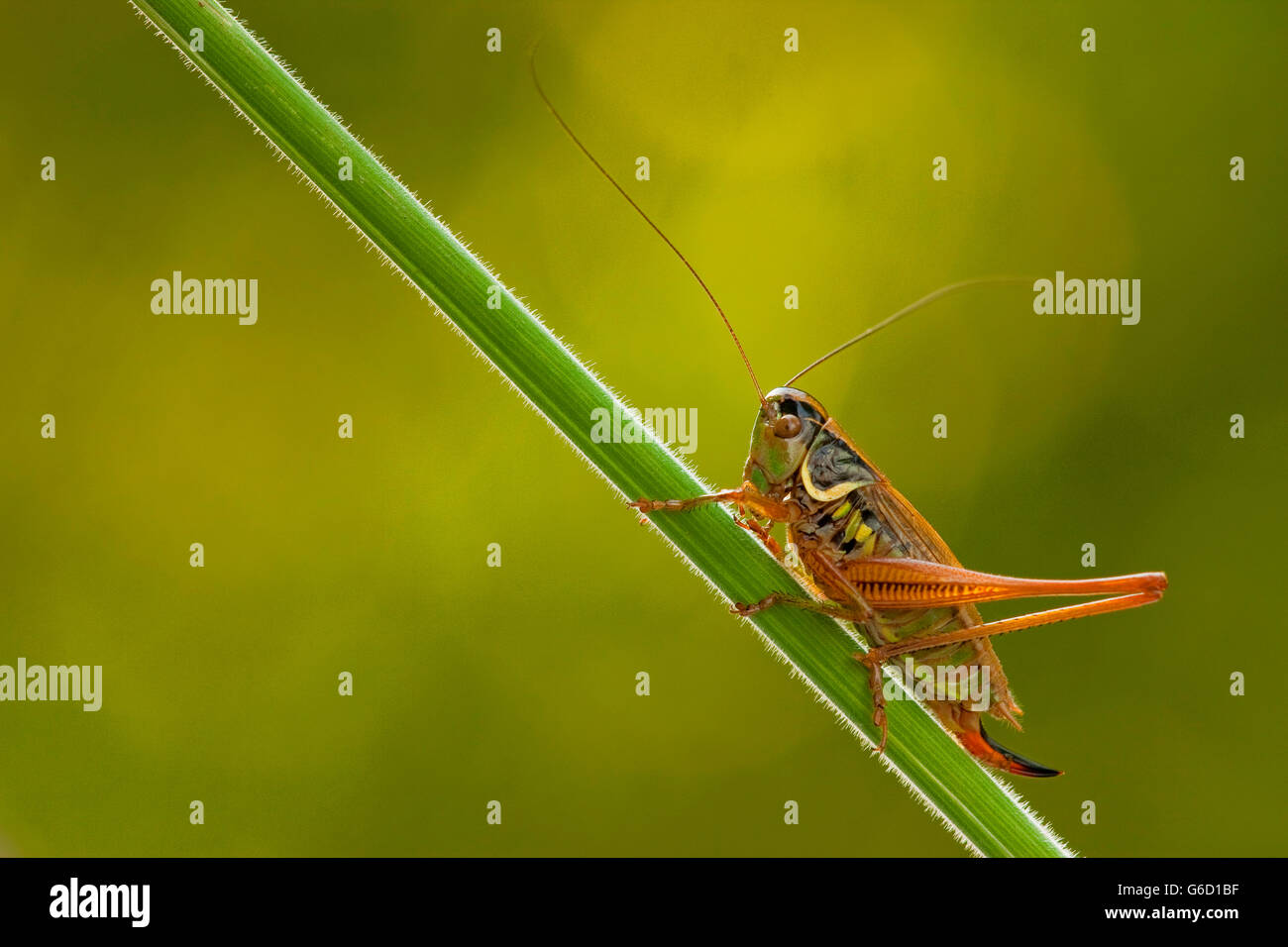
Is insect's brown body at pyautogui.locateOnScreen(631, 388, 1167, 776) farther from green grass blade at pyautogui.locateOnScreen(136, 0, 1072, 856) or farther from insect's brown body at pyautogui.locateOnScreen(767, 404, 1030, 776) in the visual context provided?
green grass blade at pyautogui.locateOnScreen(136, 0, 1072, 856)

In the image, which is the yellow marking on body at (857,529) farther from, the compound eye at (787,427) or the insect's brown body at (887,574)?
the compound eye at (787,427)

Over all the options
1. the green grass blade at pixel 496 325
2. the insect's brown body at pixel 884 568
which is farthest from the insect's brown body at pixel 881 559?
the green grass blade at pixel 496 325

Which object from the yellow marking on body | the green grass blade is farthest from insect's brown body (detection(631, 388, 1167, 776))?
the green grass blade

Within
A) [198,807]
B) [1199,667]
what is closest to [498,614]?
[198,807]

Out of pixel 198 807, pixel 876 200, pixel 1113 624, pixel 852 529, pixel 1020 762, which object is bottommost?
pixel 198 807

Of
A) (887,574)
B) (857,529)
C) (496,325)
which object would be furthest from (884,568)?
(496,325)

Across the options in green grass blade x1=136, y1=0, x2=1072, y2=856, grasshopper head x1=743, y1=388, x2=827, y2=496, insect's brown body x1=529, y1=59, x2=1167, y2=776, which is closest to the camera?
green grass blade x1=136, y1=0, x2=1072, y2=856

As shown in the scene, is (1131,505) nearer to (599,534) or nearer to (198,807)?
(599,534)
